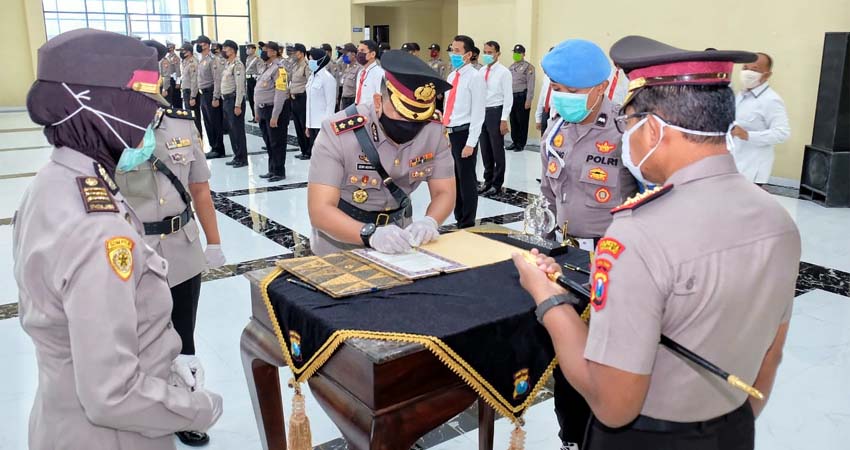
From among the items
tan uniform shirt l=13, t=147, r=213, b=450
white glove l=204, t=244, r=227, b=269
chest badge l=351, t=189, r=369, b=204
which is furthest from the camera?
white glove l=204, t=244, r=227, b=269

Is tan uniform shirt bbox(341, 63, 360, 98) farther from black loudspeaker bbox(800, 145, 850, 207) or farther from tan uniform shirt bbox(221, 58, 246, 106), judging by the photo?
black loudspeaker bbox(800, 145, 850, 207)

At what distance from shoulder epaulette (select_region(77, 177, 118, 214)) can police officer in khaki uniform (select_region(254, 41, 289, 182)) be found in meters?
6.20

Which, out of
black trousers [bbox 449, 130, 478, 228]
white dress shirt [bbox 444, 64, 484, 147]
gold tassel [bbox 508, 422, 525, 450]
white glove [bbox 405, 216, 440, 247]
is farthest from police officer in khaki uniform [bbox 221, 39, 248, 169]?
gold tassel [bbox 508, 422, 525, 450]

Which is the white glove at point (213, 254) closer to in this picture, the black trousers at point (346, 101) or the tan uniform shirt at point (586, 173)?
the tan uniform shirt at point (586, 173)

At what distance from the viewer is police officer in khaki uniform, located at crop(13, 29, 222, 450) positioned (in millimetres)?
1097

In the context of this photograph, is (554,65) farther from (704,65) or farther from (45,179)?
(45,179)

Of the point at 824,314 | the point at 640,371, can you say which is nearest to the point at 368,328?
the point at 640,371

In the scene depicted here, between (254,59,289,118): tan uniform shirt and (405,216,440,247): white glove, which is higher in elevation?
(254,59,289,118): tan uniform shirt

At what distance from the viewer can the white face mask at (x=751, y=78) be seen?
444cm

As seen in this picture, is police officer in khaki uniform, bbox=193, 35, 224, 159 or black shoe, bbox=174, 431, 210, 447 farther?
police officer in khaki uniform, bbox=193, 35, 224, 159

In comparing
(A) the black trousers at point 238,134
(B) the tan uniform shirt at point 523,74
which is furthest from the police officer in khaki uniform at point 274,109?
(B) the tan uniform shirt at point 523,74

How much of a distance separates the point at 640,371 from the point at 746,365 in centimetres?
23

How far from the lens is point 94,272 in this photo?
3.56ft

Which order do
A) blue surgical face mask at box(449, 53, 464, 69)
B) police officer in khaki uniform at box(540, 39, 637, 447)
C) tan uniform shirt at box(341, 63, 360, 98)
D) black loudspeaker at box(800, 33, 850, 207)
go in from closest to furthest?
1. police officer in khaki uniform at box(540, 39, 637, 447)
2. black loudspeaker at box(800, 33, 850, 207)
3. blue surgical face mask at box(449, 53, 464, 69)
4. tan uniform shirt at box(341, 63, 360, 98)
